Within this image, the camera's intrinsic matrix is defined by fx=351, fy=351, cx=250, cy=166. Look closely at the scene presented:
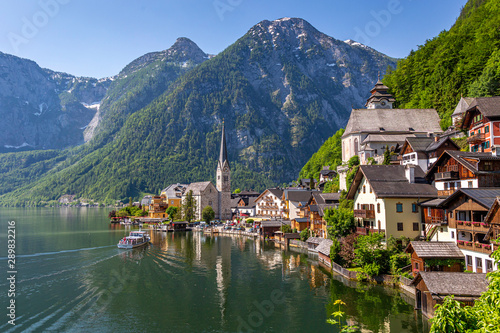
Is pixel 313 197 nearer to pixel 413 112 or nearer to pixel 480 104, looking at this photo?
pixel 413 112

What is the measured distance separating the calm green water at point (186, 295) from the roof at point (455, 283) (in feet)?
11.3

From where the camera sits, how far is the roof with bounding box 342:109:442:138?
256 feet

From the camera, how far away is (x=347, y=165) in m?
77.5

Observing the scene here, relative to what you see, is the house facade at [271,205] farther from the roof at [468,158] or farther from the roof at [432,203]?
the roof at [468,158]

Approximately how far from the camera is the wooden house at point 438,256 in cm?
3341

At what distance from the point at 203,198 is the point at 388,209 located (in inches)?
3890

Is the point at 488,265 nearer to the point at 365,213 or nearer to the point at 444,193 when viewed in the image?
the point at 444,193

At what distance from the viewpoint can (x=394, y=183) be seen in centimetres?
4447

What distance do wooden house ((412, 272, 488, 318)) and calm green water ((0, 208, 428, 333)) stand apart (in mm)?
2076

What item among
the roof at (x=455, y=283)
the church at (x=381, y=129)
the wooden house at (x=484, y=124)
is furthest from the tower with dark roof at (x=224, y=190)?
the roof at (x=455, y=283)

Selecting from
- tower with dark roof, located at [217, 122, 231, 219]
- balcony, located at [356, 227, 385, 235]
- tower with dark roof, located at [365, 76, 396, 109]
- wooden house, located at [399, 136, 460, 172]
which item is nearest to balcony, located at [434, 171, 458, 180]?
wooden house, located at [399, 136, 460, 172]

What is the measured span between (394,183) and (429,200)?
4.44 metres

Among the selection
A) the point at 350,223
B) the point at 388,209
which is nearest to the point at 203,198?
the point at 350,223

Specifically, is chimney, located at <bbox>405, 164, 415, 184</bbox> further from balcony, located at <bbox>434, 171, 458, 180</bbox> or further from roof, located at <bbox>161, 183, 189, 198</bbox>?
roof, located at <bbox>161, 183, 189, 198</bbox>
